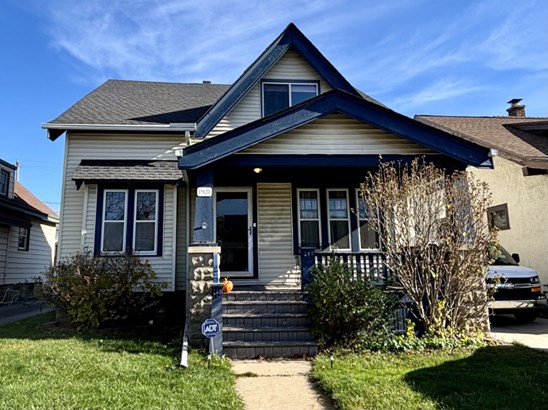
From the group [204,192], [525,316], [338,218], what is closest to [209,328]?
[204,192]

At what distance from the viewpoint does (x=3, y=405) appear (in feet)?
12.3

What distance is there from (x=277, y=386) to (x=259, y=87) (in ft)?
25.9

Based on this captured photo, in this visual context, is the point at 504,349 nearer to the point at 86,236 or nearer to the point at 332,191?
the point at 332,191

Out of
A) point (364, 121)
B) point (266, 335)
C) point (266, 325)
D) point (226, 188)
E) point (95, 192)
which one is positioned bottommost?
point (266, 335)

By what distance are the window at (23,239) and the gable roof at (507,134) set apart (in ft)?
60.1

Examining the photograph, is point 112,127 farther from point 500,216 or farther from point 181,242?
point 500,216

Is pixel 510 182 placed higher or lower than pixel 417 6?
lower

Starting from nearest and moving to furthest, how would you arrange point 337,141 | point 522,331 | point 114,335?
point 114,335
point 337,141
point 522,331

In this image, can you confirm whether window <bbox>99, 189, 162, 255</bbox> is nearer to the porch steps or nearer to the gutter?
the gutter

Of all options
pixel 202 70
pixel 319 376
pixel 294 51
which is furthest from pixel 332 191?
pixel 202 70

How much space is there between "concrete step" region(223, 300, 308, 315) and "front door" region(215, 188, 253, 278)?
2781 millimetres

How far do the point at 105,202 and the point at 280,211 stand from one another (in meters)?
4.31

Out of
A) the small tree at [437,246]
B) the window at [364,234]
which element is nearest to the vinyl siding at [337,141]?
the small tree at [437,246]

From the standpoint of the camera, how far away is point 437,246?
21.4 feet
